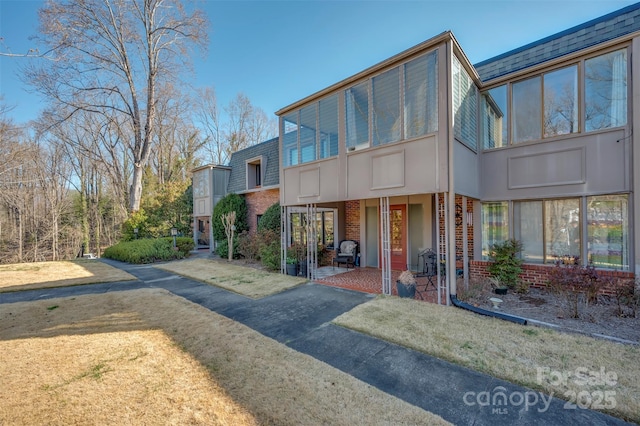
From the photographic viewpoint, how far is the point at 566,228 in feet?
21.5

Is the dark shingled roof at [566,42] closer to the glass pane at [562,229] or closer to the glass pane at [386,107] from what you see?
the glass pane at [386,107]

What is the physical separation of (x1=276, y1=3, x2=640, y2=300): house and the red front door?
1.09 metres

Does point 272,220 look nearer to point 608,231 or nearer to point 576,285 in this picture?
point 576,285

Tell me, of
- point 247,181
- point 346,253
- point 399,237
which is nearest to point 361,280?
point 346,253

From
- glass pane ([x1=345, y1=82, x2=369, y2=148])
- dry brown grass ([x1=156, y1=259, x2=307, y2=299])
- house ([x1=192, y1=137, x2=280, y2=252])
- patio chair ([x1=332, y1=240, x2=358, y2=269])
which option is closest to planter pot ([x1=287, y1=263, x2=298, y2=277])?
dry brown grass ([x1=156, y1=259, x2=307, y2=299])

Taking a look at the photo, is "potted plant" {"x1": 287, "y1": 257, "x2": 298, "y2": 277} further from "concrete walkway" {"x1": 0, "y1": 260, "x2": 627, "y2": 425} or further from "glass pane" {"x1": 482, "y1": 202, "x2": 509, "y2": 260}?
"glass pane" {"x1": 482, "y1": 202, "x2": 509, "y2": 260}

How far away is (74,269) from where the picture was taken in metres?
11.3

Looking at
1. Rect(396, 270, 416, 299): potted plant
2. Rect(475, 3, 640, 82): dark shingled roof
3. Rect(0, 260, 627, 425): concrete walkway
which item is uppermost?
Rect(475, 3, 640, 82): dark shingled roof

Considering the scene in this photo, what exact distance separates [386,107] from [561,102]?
4340 millimetres

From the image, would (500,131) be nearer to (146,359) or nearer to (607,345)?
(607,345)

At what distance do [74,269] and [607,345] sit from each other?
643 inches

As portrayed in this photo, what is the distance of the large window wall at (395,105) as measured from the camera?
20.0 ft

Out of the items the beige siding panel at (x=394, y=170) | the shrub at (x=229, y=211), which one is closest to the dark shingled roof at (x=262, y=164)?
the shrub at (x=229, y=211)

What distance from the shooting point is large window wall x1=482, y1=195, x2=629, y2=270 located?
5.98 metres
